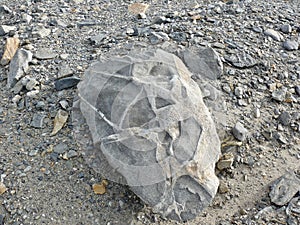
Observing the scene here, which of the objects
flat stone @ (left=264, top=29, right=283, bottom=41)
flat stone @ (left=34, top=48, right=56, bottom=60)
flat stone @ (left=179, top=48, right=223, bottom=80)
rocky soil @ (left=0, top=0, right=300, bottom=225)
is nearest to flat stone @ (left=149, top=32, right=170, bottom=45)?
rocky soil @ (left=0, top=0, right=300, bottom=225)

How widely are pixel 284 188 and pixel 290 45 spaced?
108cm

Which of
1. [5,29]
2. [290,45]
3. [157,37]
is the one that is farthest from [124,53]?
[290,45]

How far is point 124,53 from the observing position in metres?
2.57

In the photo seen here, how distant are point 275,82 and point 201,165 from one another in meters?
0.95

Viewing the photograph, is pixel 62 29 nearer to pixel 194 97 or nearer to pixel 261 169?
pixel 194 97

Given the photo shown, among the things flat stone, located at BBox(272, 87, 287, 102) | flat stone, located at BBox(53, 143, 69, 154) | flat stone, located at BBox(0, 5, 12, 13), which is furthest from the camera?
flat stone, located at BBox(0, 5, 12, 13)

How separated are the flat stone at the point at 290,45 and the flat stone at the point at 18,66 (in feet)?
5.01

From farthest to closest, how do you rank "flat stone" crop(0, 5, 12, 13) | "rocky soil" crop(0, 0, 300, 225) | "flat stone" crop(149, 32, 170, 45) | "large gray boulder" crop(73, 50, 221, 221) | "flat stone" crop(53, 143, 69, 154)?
"flat stone" crop(0, 5, 12, 13), "flat stone" crop(149, 32, 170, 45), "flat stone" crop(53, 143, 69, 154), "rocky soil" crop(0, 0, 300, 225), "large gray boulder" crop(73, 50, 221, 221)

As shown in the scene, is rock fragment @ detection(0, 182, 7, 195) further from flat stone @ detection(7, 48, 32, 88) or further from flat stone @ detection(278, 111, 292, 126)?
flat stone @ detection(278, 111, 292, 126)

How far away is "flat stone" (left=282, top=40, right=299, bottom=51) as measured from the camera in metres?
2.89

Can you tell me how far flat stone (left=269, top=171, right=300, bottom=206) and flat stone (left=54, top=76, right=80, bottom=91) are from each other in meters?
1.11

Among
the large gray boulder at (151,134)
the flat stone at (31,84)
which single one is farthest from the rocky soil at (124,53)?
the large gray boulder at (151,134)

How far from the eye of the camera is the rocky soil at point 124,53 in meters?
2.09

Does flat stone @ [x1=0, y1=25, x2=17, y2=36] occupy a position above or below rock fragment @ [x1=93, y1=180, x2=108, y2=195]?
above
